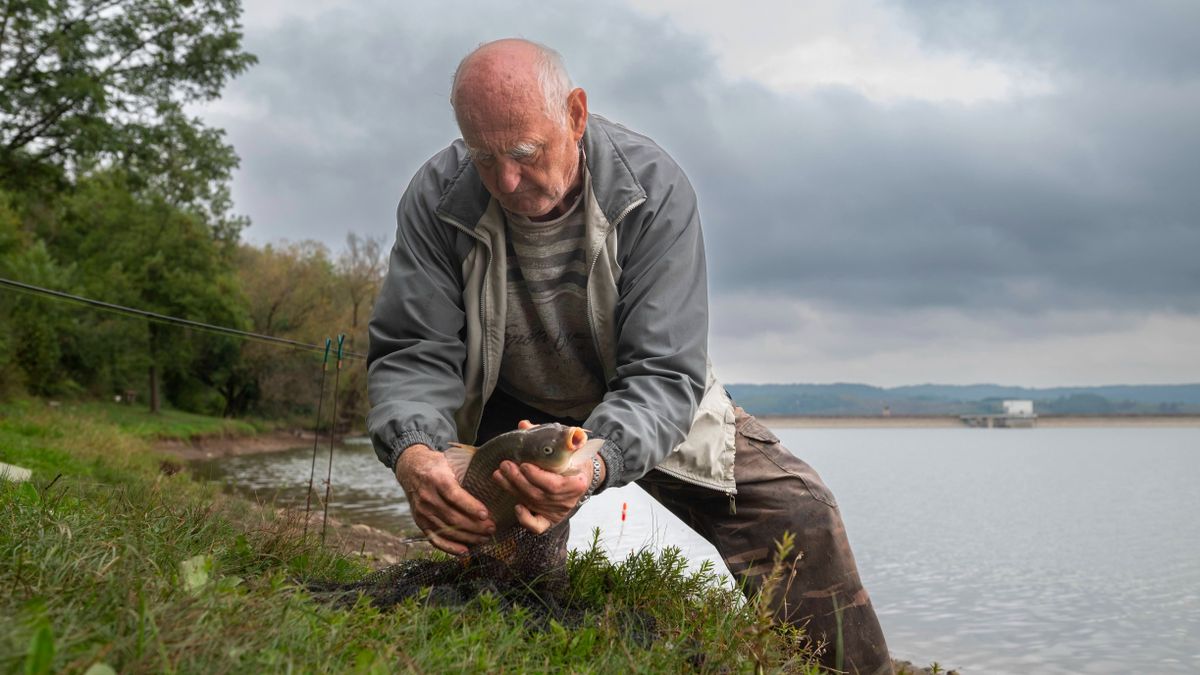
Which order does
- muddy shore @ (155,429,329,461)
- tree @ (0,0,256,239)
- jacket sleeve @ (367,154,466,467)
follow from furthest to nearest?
muddy shore @ (155,429,329,461), tree @ (0,0,256,239), jacket sleeve @ (367,154,466,467)

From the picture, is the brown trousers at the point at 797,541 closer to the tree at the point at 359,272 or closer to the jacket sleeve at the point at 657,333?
the jacket sleeve at the point at 657,333

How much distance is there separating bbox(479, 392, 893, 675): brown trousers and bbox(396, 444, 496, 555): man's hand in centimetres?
87

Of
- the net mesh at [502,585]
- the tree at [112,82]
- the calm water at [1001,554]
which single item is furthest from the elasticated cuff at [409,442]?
the tree at [112,82]

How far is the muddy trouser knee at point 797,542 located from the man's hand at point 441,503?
88 centimetres

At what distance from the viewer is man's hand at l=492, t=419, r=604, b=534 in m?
2.71

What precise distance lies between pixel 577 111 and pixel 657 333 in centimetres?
78

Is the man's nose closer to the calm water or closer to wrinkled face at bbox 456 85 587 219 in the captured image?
wrinkled face at bbox 456 85 587 219

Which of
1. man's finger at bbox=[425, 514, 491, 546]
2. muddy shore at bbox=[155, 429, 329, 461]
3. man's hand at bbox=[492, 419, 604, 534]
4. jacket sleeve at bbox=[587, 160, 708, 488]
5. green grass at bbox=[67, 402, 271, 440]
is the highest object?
jacket sleeve at bbox=[587, 160, 708, 488]

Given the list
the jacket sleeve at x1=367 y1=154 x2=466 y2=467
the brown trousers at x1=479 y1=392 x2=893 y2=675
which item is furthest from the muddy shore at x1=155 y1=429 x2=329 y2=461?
the brown trousers at x1=479 y1=392 x2=893 y2=675

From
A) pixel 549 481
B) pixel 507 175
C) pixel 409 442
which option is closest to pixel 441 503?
pixel 409 442

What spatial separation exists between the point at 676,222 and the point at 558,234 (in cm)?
41

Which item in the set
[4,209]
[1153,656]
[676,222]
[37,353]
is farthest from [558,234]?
[37,353]

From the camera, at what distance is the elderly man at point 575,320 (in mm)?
3182

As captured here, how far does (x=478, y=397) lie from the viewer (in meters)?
3.74
